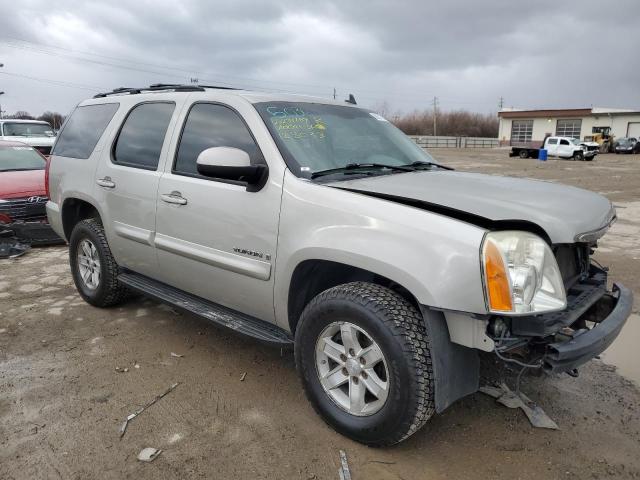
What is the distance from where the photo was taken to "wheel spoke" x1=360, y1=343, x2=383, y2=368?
2551mm

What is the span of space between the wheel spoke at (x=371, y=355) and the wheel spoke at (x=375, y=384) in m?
0.04

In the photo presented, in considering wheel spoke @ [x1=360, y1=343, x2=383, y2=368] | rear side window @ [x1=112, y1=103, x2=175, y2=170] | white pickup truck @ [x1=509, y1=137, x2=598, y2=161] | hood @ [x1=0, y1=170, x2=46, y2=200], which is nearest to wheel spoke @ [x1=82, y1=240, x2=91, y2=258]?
rear side window @ [x1=112, y1=103, x2=175, y2=170]

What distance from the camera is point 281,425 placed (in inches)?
114

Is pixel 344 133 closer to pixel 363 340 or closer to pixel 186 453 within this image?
pixel 363 340

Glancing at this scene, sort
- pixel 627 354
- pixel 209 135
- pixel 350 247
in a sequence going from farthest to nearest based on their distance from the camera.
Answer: pixel 627 354
pixel 209 135
pixel 350 247

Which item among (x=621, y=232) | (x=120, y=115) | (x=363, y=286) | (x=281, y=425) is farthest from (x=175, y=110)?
(x=621, y=232)

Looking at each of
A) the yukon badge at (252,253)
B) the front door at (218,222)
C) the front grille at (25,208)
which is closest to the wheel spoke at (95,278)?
the front door at (218,222)

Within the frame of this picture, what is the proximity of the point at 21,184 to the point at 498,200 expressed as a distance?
7.21m

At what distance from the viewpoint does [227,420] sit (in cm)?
295

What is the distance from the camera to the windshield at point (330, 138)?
310 centimetres

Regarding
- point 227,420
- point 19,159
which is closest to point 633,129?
point 19,159

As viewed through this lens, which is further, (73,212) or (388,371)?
(73,212)

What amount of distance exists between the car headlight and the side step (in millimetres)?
1277

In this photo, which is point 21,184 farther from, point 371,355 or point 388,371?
point 388,371
